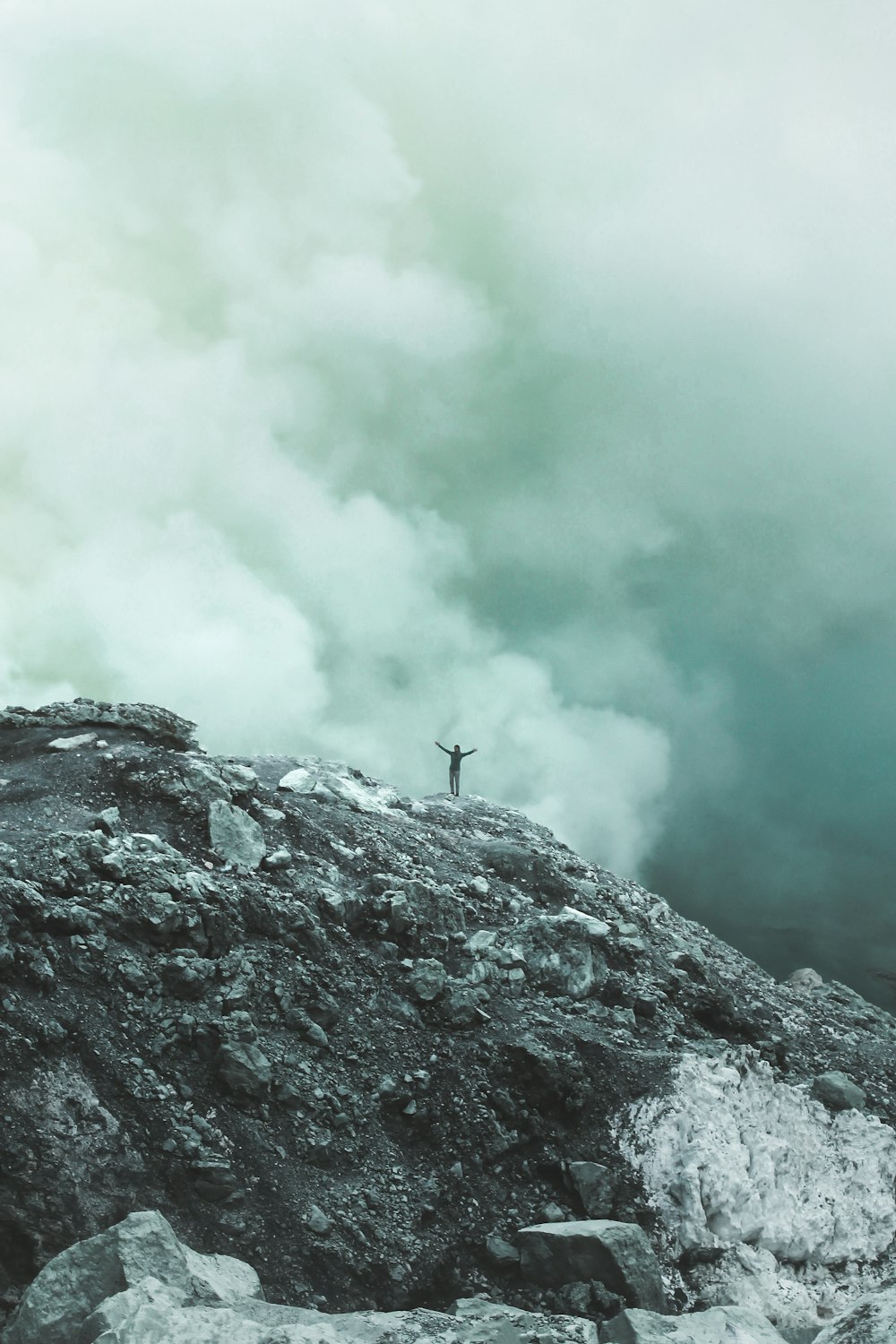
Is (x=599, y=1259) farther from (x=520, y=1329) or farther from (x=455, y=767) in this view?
(x=455, y=767)

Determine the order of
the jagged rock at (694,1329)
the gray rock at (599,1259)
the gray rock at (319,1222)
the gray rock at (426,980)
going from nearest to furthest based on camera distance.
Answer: the jagged rock at (694,1329) < the gray rock at (599,1259) < the gray rock at (319,1222) < the gray rock at (426,980)

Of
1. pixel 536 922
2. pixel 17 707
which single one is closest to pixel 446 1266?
pixel 536 922

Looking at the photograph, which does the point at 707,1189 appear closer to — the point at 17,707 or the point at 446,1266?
the point at 446,1266

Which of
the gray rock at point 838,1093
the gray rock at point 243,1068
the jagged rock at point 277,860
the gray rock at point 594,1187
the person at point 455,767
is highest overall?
the person at point 455,767

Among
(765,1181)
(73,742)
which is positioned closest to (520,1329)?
(765,1181)

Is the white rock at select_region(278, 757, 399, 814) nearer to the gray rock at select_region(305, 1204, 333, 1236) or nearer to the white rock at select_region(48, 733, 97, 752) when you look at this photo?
the white rock at select_region(48, 733, 97, 752)

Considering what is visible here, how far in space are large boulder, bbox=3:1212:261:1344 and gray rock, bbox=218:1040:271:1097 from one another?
2.65 m

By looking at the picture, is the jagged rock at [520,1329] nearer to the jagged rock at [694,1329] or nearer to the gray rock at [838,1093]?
the jagged rock at [694,1329]

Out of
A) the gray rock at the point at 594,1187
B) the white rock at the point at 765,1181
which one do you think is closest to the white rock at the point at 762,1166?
the white rock at the point at 765,1181

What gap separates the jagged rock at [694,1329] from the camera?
10516 mm

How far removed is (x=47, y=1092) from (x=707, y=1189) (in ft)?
31.9

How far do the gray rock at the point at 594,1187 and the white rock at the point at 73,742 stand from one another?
12.4 meters

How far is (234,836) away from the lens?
58.5 ft

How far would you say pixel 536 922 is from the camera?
62.8 feet
